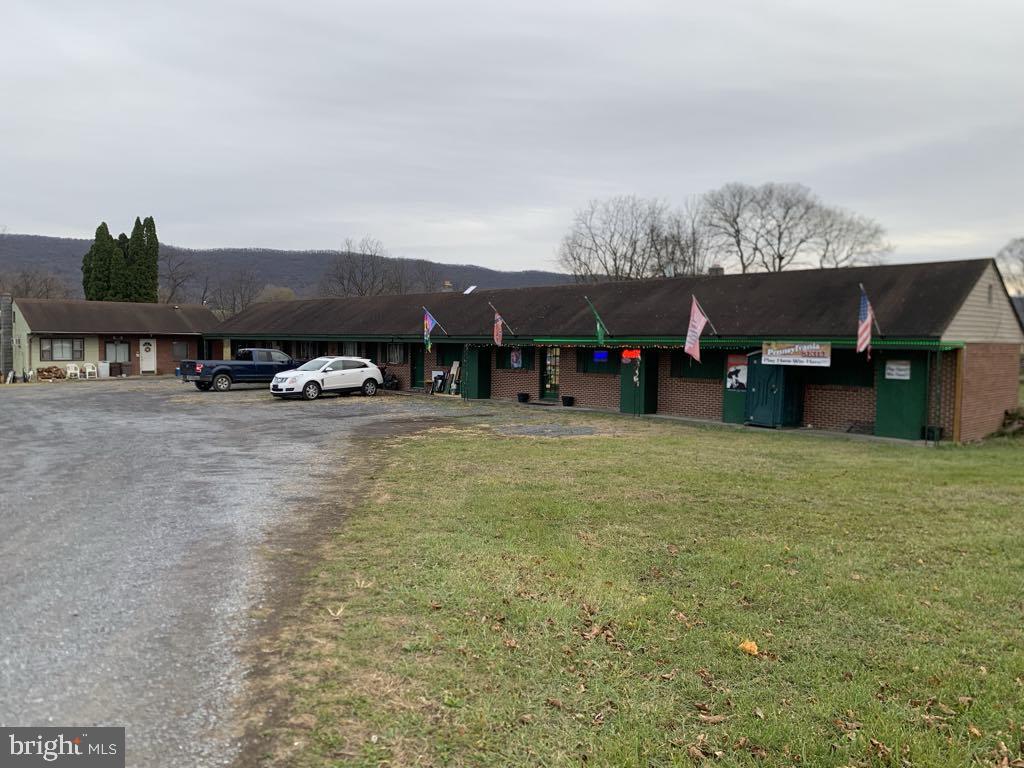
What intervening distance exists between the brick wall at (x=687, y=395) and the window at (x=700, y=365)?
12 cm

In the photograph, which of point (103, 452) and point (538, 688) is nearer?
point (538, 688)

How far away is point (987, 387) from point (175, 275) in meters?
87.6

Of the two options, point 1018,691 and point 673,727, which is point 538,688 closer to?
point 673,727

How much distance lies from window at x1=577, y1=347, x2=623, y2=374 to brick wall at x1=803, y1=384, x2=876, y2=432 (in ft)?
20.3

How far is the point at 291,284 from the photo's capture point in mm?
106125

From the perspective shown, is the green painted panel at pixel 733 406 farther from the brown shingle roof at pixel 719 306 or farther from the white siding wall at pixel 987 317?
the white siding wall at pixel 987 317

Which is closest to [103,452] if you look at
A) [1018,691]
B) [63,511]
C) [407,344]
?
[63,511]

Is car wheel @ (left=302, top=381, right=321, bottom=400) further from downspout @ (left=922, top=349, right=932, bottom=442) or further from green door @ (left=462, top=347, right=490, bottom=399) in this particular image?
downspout @ (left=922, top=349, right=932, bottom=442)

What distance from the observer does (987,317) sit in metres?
19.6

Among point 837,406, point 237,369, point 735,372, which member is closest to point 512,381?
point 735,372

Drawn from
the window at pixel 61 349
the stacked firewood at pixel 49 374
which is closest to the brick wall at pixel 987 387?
the stacked firewood at pixel 49 374

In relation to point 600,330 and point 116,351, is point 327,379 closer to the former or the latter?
point 600,330

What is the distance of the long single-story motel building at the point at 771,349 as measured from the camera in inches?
703

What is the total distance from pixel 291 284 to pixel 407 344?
79605 mm
